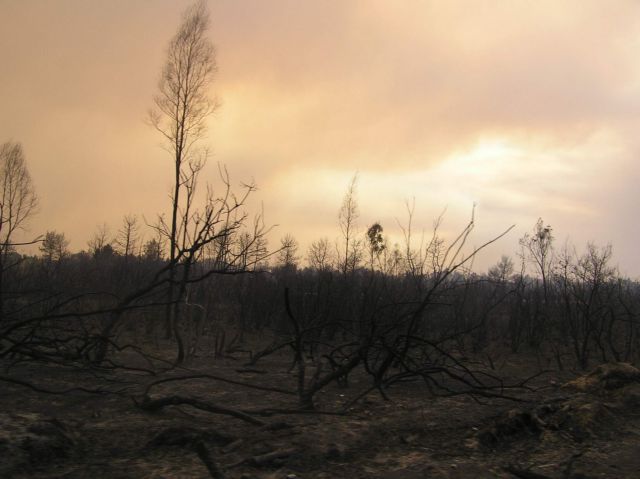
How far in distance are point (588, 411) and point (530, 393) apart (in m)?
2.32

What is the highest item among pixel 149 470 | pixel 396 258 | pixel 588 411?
pixel 396 258

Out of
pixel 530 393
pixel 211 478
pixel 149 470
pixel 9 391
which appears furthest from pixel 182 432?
pixel 530 393

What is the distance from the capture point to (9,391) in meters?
6.13

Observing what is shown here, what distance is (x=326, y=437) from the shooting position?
4602 mm

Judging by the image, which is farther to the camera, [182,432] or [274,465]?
[182,432]

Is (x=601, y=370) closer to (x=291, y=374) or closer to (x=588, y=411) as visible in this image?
(x=588, y=411)

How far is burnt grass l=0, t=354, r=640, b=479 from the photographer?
378 centimetres

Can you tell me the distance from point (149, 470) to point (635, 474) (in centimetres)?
385

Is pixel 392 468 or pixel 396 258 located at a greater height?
pixel 396 258

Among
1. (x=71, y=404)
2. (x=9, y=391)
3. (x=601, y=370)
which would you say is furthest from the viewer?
(x=601, y=370)

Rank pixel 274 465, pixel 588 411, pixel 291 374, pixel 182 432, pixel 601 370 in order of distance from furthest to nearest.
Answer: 1. pixel 291 374
2. pixel 601 370
3. pixel 588 411
4. pixel 182 432
5. pixel 274 465

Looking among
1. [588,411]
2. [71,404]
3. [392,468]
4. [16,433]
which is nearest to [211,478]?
[392,468]

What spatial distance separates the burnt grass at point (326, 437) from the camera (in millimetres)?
3783

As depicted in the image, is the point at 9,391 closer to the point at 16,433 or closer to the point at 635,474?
the point at 16,433
